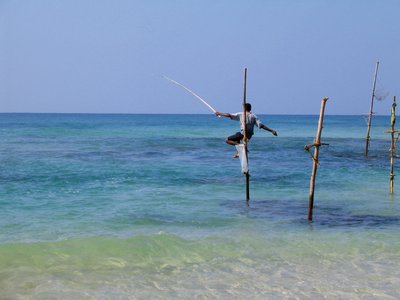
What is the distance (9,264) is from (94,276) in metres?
1.43

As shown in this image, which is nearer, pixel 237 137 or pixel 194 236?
pixel 194 236

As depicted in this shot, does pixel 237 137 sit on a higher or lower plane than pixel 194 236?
higher

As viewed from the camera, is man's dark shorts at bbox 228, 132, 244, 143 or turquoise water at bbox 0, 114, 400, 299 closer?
turquoise water at bbox 0, 114, 400, 299

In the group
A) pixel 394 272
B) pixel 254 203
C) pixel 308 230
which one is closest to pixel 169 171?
pixel 254 203

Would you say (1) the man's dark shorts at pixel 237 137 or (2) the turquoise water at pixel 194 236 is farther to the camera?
(1) the man's dark shorts at pixel 237 137

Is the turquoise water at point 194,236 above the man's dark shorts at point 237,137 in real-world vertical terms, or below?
below

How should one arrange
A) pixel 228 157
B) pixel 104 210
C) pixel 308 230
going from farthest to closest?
pixel 228 157
pixel 104 210
pixel 308 230

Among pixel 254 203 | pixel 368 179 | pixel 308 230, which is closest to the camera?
pixel 308 230

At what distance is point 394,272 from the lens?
25.6 feet

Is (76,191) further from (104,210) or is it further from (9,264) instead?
(9,264)

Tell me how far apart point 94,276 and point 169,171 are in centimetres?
1163

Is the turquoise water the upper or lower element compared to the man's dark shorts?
A: lower

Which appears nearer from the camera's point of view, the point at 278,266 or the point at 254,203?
the point at 278,266

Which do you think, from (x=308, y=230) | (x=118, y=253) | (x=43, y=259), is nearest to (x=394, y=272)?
(x=308, y=230)
